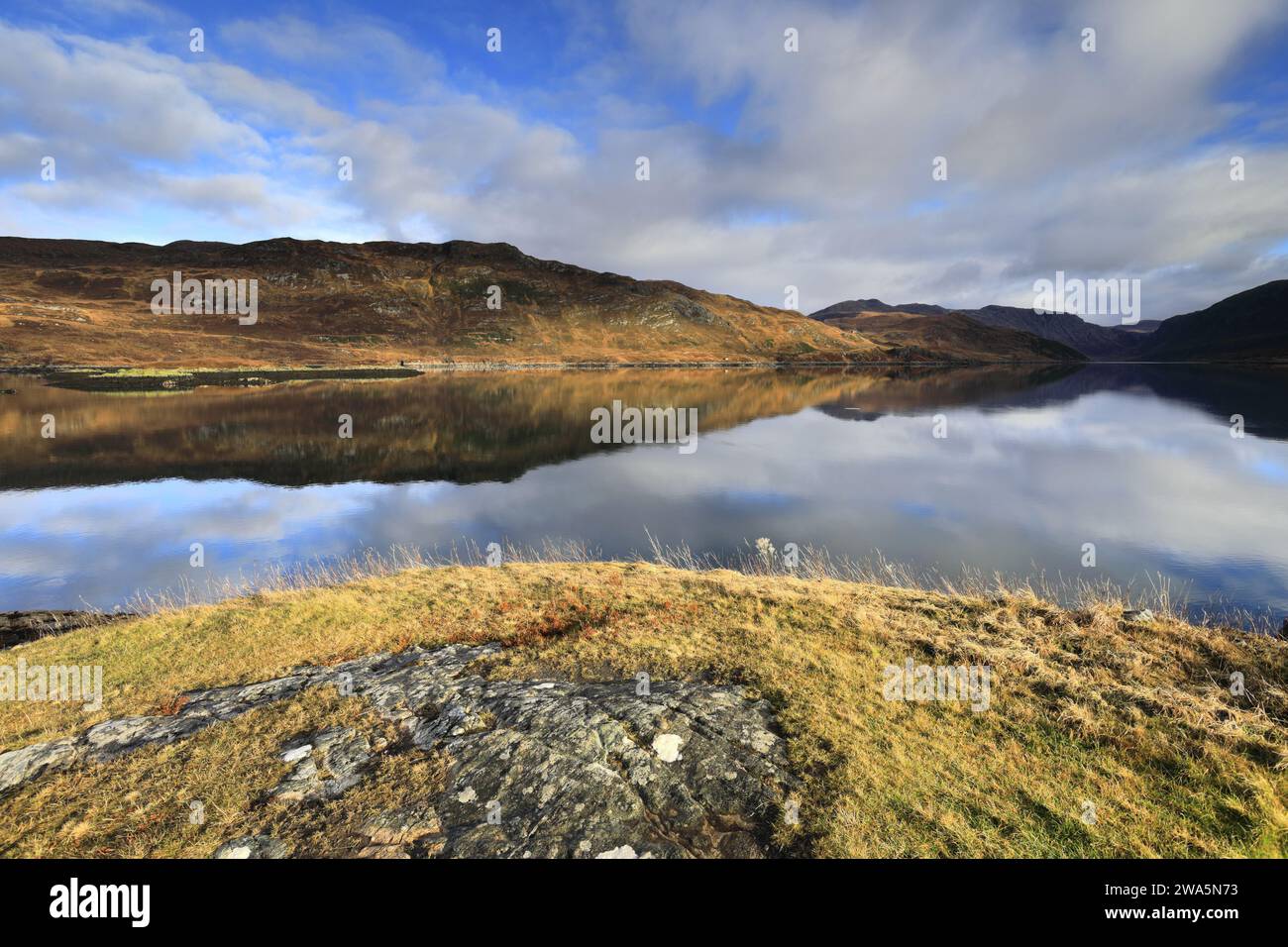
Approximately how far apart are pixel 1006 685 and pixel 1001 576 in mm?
12960

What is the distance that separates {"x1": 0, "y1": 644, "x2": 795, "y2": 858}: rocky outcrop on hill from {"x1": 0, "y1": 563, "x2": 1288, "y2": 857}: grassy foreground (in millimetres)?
418

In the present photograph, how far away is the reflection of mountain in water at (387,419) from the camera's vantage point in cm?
3872

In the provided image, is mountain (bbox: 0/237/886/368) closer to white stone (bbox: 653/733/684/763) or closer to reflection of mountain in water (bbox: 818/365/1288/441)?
reflection of mountain in water (bbox: 818/365/1288/441)

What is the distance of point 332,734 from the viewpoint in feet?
27.4

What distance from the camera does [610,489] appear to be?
3512 cm

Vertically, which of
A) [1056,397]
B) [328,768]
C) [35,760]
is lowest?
[35,760]

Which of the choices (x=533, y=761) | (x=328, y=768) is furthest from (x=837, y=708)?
(x=328, y=768)

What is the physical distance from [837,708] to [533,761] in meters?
4.93

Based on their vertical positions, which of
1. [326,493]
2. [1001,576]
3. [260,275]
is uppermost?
[260,275]

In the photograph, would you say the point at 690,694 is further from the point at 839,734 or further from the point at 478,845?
the point at 478,845

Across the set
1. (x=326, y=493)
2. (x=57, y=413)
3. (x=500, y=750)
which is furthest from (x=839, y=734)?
(x=57, y=413)

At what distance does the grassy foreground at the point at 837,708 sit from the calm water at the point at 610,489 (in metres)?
9.47

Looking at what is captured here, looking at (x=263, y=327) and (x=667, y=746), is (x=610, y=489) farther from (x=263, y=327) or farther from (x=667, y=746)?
(x=263, y=327)

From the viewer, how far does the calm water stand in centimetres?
2289
